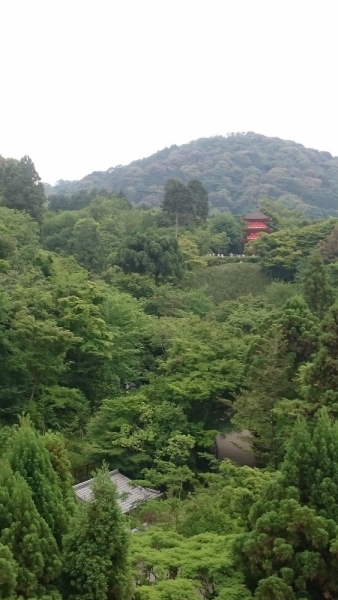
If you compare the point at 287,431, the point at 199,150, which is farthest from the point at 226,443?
the point at 199,150

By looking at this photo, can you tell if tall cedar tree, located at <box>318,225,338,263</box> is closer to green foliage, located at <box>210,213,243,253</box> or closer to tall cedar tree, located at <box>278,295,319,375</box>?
green foliage, located at <box>210,213,243,253</box>

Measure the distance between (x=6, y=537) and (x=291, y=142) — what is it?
132844 millimetres

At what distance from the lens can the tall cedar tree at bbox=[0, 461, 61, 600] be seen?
6742 millimetres

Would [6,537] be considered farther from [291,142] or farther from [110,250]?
[291,142]

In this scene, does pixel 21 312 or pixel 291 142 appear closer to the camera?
pixel 21 312

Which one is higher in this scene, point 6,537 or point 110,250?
point 110,250

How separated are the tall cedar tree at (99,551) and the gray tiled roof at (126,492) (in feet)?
21.3

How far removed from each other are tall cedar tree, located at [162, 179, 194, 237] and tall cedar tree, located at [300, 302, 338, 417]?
98.4 ft

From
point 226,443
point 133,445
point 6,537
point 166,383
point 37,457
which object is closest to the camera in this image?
point 6,537

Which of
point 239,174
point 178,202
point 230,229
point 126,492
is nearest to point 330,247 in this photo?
point 230,229

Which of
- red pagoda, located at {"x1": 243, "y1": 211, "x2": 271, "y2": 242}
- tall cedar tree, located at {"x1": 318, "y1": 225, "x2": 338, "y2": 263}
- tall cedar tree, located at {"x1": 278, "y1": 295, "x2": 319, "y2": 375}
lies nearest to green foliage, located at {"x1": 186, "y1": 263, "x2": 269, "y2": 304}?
tall cedar tree, located at {"x1": 318, "y1": 225, "x2": 338, "y2": 263}

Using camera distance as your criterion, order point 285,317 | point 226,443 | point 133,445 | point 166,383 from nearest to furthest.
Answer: point 133,445, point 285,317, point 166,383, point 226,443

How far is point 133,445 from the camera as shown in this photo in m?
15.5

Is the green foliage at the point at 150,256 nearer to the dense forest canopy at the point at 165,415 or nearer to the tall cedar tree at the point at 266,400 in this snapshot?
the dense forest canopy at the point at 165,415
